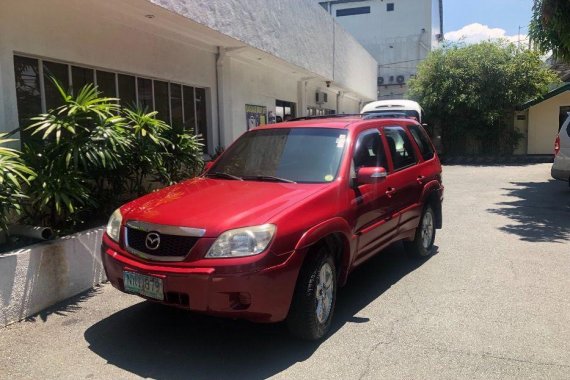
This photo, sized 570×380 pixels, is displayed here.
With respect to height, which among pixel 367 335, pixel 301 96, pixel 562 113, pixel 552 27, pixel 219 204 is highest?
pixel 552 27

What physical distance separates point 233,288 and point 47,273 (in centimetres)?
241

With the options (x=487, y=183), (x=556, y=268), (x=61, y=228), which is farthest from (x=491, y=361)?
(x=487, y=183)

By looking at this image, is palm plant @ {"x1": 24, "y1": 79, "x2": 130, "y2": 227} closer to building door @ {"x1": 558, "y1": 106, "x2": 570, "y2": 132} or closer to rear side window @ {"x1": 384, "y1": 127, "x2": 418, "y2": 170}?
rear side window @ {"x1": 384, "y1": 127, "x2": 418, "y2": 170}

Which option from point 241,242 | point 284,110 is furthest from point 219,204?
point 284,110

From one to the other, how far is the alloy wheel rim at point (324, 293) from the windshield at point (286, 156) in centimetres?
81

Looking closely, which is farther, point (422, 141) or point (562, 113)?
point (562, 113)

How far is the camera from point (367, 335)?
163 inches

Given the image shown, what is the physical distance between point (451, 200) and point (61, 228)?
8587 millimetres

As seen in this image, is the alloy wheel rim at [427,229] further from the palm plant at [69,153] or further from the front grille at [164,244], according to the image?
the palm plant at [69,153]

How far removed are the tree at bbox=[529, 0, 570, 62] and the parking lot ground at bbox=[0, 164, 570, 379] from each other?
19.9 feet

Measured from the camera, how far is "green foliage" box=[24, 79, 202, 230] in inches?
194

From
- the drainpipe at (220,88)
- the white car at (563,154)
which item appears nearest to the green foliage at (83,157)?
the drainpipe at (220,88)

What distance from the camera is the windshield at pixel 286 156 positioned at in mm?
4480

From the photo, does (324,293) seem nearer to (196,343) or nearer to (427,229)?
(196,343)
